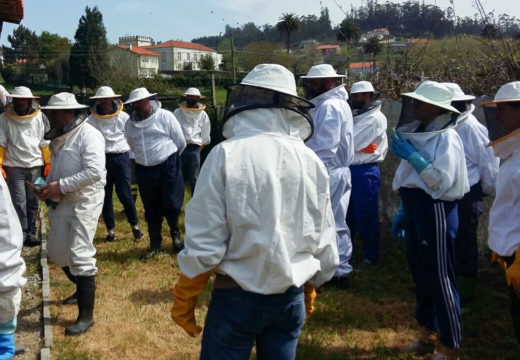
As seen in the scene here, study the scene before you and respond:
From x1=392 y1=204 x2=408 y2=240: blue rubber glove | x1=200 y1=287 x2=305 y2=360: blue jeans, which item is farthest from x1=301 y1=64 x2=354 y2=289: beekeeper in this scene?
x1=200 y1=287 x2=305 y2=360: blue jeans

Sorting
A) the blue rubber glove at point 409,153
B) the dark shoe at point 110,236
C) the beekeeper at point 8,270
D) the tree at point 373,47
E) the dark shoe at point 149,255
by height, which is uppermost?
the tree at point 373,47

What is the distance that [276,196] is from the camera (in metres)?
2.41

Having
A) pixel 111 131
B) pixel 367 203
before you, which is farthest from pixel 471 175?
pixel 111 131

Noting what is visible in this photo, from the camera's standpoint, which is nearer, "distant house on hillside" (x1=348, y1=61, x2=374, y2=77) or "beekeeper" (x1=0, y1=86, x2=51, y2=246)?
"beekeeper" (x1=0, y1=86, x2=51, y2=246)

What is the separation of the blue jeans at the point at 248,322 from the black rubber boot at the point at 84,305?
255 cm

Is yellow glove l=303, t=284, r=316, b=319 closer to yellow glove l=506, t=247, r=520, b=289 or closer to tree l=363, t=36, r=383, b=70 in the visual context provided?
yellow glove l=506, t=247, r=520, b=289

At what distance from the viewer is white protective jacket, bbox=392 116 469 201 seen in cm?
372

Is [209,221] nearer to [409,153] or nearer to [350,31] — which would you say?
[409,153]

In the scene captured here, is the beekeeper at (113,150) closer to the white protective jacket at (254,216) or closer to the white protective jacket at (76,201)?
the white protective jacket at (76,201)

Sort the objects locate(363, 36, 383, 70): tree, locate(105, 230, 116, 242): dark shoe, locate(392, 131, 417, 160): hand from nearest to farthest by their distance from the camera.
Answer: locate(392, 131, 417, 160): hand, locate(105, 230, 116, 242): dark shoe, locate(363, 36, 383, 70): tree

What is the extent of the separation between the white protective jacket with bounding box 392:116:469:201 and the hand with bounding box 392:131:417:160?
0.18ft

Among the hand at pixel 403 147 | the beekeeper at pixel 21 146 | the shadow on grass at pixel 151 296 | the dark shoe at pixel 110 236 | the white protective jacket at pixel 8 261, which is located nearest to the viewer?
the white protective jacket at pixel 8 261

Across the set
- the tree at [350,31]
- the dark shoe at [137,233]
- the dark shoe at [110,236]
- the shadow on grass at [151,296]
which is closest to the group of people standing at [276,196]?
the shadow on grass at [151,296]

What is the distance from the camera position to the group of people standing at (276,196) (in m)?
2.41
